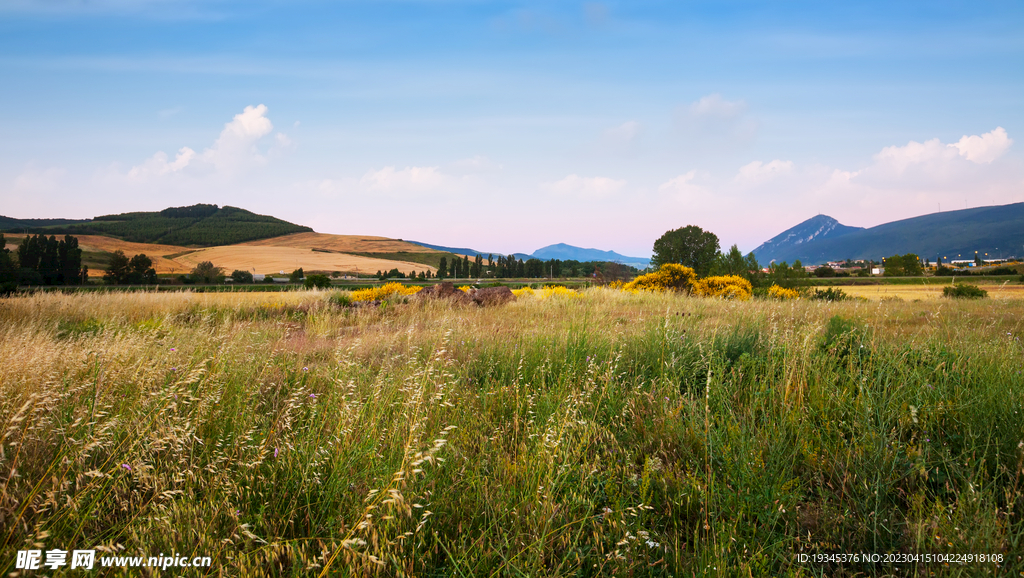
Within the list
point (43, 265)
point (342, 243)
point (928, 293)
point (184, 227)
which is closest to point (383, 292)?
point (928, 293)

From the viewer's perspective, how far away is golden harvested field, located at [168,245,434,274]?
68.0 metres

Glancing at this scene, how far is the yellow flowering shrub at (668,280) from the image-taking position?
60.1 feet

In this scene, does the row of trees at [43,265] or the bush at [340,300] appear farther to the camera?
the row of trees at [43,265]

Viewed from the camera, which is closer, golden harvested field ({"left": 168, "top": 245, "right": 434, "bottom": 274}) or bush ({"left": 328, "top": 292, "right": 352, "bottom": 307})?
bush ({"left": 328, "top": 292, "right": 352, "bottom": 307})

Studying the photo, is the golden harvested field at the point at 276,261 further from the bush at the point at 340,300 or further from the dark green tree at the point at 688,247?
the bush at the point at 340,300

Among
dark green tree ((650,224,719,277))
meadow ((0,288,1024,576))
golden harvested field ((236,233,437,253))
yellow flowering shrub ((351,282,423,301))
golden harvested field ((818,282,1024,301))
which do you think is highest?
A: golden harvested field ((236,233,437,253))

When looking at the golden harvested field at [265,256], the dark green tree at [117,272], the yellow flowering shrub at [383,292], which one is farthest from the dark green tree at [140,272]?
the yellow flowering shrub at [383,292]

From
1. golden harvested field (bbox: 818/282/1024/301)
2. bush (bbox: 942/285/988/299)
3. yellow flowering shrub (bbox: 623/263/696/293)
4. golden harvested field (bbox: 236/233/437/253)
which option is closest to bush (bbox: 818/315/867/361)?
golden harvested field (bbox: 818/282/1024/301)

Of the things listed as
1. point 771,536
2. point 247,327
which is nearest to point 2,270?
point 247,327

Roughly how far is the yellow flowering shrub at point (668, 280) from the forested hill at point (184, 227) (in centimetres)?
10805

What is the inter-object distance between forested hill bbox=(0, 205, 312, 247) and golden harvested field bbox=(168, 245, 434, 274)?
24.4 meters

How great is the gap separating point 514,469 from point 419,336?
442 cm

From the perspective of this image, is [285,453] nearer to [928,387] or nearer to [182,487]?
[182,487]

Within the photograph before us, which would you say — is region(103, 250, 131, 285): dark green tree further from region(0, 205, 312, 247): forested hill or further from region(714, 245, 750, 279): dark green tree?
region(0, 205, 312, 247): forested hill
